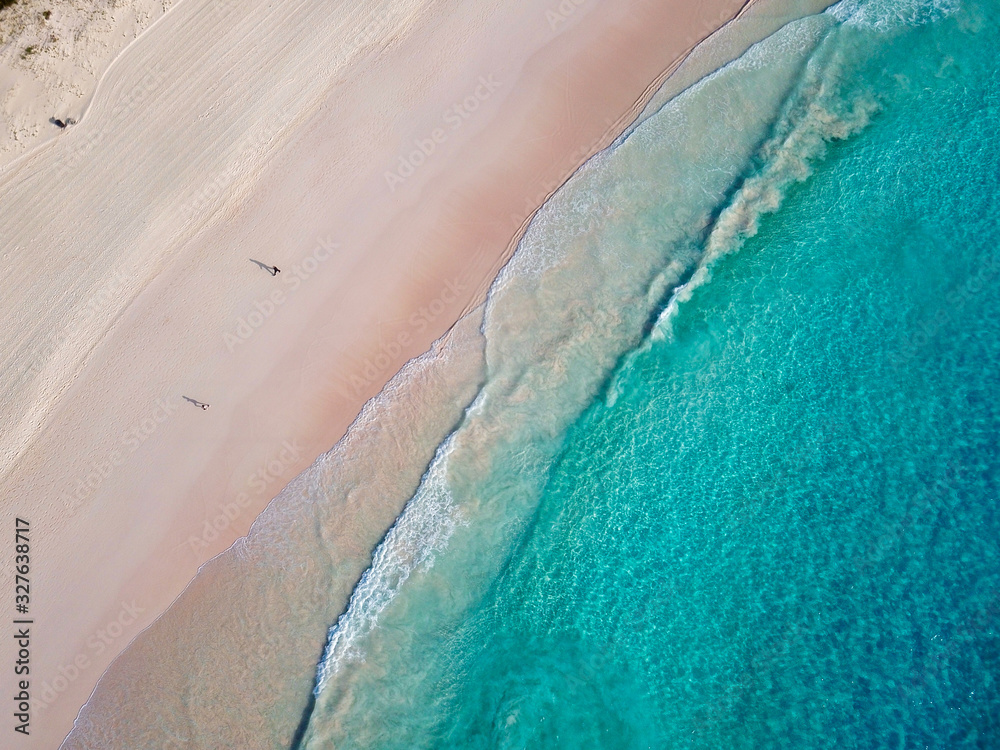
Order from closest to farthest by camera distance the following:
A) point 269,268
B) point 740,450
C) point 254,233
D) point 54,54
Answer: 1. point 740,450
2. point 269,268
3. point 254,233
4. point 54,54

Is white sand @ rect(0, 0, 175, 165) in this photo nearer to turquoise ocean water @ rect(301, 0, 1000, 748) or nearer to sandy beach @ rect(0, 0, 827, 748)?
sandy beach @ rect(0, 0, 827, 748)

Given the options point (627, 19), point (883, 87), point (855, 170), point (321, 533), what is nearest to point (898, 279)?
point (855, 170)

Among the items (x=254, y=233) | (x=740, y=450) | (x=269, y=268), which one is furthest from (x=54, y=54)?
(x=740, y=450)

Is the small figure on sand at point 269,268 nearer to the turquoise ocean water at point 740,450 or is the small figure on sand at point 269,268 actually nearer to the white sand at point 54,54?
the turquoise ocean water at point 740,450

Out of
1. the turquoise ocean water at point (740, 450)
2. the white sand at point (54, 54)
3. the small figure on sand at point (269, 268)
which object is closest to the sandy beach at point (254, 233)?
the small figure on sand at point (269, 268)

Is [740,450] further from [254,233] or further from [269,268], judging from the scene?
[254,233]
